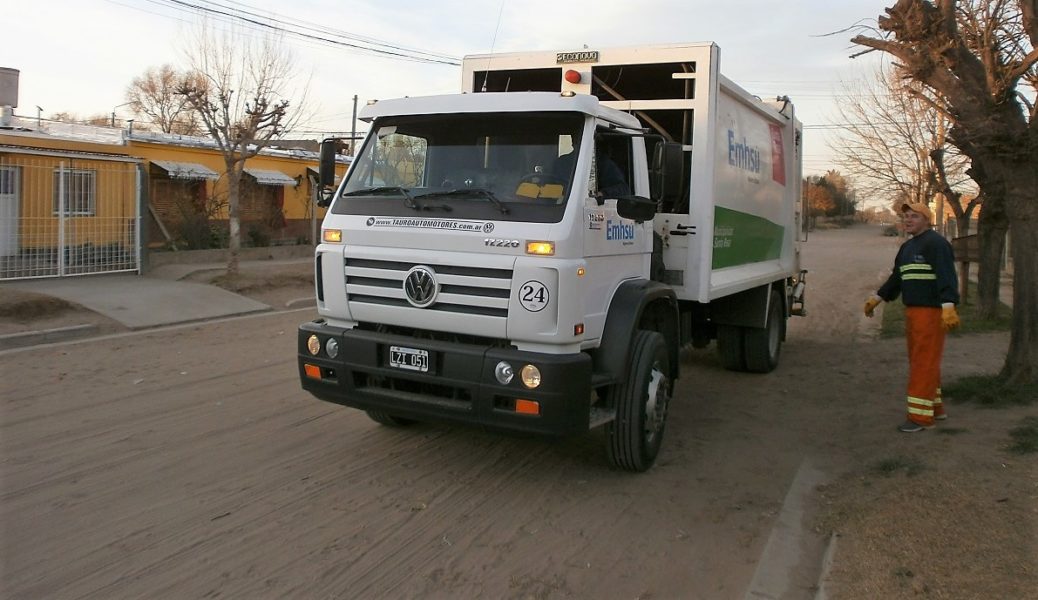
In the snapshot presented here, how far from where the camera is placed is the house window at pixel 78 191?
15.9m

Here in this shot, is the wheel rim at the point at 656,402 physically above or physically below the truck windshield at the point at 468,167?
below

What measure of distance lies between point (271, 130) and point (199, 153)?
19.8ft

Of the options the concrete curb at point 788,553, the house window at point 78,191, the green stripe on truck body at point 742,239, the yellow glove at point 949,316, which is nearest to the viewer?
the concrete curb at point 788,553

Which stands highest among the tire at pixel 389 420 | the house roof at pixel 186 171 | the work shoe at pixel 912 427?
the house roof at pixel 186 171

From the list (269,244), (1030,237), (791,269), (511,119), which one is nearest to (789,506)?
(511,119)

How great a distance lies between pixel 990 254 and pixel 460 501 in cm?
1176

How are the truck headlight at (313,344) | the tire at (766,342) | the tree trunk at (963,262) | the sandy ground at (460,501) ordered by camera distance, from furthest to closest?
the tree trunk at (963,262) → the tire at (766,342) → the truck headlight at (313,344) → the sandy ground at (460,501)

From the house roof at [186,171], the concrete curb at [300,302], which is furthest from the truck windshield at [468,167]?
the house roof at [186,171]

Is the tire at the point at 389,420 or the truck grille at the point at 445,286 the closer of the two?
the truck grille at the point at 445,286

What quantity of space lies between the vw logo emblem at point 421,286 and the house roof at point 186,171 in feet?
56.3

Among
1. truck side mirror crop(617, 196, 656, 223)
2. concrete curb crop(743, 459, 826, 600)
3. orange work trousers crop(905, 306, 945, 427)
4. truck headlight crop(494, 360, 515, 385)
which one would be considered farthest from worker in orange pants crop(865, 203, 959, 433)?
truck headlight crop(494, 360, 515, 385)

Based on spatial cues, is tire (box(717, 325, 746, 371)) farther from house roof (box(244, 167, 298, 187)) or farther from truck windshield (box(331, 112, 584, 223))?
house roof (box(244, 167, 298, 187))

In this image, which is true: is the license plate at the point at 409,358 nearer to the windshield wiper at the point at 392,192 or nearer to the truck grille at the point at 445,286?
the truck grille at the point at 445,286

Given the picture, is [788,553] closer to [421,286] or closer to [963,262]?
[421,286]
